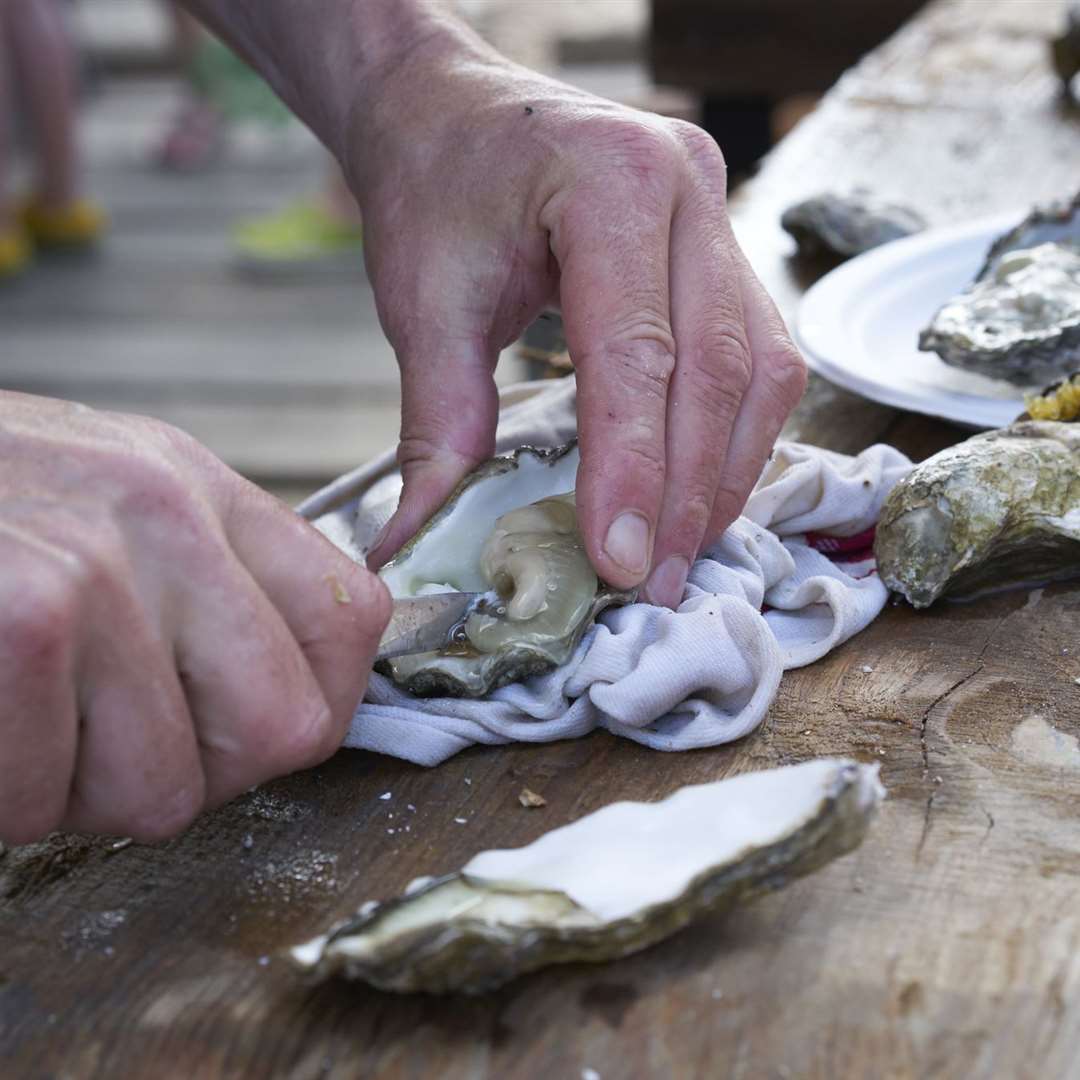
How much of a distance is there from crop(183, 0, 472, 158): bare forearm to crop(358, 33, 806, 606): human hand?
0.12 m

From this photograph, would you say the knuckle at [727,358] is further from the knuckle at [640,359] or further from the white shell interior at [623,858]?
the white shell interior at [623,858]

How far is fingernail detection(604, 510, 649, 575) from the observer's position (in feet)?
3.68

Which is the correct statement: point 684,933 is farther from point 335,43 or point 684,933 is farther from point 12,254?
point 12,254

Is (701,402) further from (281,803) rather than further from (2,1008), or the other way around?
(2,1008)

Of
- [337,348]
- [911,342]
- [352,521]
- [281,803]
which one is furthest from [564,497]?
[337,348]

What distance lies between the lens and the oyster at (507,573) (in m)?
1.10

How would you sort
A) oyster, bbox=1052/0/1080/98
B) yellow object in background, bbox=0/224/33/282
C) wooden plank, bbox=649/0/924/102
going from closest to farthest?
oyster, bbox=1052/0/1080/98, wooden plank, bbox=649/0/924/102, yellow object in background, bbox=0/224/33/282

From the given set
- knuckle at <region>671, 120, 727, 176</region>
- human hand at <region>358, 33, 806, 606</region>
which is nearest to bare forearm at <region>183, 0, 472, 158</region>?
human hand at <region>358, 33, 806, 606</region>

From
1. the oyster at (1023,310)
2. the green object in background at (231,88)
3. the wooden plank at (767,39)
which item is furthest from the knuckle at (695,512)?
the green object in background at (231,88)

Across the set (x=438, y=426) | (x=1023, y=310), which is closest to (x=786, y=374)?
(x=438, y=426)

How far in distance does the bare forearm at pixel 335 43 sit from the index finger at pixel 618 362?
0.40m

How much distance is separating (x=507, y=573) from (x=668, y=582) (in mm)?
123

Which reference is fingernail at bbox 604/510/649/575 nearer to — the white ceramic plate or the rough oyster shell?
the rough oyster shell

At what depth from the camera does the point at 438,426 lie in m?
1.27
